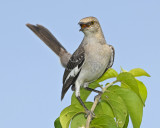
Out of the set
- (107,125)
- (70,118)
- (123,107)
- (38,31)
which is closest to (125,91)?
(123,107)

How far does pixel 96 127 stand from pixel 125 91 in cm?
63

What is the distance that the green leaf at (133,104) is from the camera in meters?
3.22

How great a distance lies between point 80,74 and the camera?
4.78 metres

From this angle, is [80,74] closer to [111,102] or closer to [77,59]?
[77,59]

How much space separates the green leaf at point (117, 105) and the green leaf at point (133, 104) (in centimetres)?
9

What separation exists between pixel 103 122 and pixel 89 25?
1.94 meters

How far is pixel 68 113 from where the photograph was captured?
126 inches

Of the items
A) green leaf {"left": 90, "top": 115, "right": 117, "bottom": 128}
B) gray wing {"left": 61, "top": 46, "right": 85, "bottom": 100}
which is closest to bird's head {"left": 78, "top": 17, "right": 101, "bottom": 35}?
gray wing {"left": 61, "top": 46, "right": 85, "bottom": 100}

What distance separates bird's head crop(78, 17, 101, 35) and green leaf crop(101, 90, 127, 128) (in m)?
1.35

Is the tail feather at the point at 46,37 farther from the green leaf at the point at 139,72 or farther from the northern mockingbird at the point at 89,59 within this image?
the green leaf at the point at 139,72

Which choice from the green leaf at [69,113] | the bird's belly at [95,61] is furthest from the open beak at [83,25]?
the green leaf at [69,113]

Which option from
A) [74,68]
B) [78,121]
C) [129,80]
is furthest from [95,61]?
[78,121]

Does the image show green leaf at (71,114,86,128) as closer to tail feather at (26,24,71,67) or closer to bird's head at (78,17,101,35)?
bird's head at (78,17,101,35)

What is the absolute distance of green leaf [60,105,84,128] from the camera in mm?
3100
